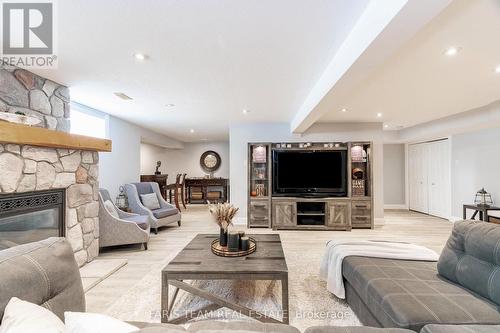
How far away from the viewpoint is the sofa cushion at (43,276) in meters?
0.93

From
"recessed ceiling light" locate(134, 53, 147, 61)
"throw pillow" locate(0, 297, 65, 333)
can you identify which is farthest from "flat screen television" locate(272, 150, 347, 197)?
"throw pillow" locate(0, 297, 65, 333)

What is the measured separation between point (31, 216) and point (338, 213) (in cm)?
487

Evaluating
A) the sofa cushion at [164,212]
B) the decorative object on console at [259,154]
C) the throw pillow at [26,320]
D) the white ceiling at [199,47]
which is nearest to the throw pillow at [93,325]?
the throw pillow at [26,320]

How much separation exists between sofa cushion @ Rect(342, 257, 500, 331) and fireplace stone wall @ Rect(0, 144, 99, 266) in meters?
3.16

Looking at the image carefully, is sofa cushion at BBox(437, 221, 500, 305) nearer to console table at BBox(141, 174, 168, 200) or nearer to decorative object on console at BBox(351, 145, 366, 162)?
decorative object on console at BBox(351, 145, 366, 162)

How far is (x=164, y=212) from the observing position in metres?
4.83

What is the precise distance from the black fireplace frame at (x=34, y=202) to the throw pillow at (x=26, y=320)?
1841 mm

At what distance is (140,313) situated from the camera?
2068 mm

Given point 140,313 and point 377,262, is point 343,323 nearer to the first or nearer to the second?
point 377,262

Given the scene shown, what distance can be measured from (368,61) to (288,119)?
3.13 metres

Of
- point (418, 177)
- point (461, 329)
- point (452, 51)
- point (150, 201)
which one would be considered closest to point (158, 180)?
point (150, 201)

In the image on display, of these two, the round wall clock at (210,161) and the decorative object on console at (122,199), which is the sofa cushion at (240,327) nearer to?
the decorative object on console at (122,199)

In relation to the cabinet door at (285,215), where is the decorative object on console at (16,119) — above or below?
above

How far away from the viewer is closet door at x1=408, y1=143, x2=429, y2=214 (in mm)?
6555
